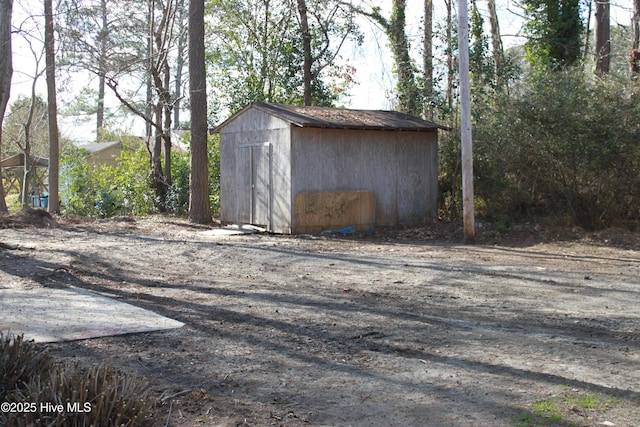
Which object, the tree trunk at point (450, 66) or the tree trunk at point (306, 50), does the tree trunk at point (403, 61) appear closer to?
the tree trunk at point (450, 66)

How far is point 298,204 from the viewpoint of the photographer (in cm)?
1491

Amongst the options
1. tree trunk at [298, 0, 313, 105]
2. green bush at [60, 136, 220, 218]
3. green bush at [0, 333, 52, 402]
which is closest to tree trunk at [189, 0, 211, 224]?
green bush at [60, 136, 220, 218]

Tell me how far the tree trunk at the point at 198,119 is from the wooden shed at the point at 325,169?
147 centimetres

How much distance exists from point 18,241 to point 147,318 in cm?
801

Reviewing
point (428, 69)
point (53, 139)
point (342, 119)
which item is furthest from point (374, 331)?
point (53, 139)

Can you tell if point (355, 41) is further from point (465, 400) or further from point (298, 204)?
point (465, 400)

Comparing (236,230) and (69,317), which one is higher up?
(236,230)

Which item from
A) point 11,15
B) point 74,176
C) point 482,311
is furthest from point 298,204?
point 74,176

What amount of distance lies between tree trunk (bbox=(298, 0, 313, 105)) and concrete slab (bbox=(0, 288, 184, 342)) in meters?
16.1

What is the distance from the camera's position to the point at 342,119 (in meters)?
15.7

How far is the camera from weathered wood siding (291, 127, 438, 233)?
1503cm

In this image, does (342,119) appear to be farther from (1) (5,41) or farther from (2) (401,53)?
(1) (5,41)

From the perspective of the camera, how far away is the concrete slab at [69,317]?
5.64 m

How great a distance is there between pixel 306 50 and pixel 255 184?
8.50 meters
